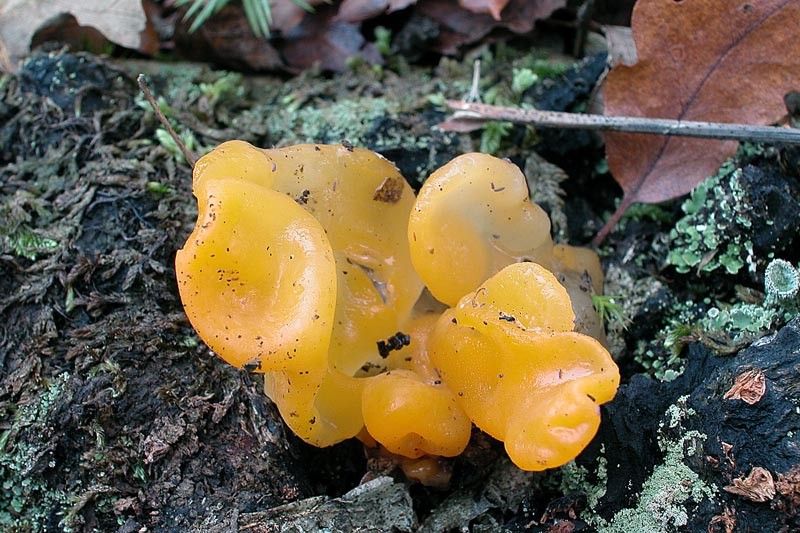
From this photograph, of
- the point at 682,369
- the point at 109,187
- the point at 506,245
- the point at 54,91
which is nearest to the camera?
the point at 682,369

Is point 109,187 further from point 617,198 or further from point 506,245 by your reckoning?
point 617,198

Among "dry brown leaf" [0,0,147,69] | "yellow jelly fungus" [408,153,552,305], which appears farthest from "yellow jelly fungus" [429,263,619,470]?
"dry brown leaf" [0,0,147,69]

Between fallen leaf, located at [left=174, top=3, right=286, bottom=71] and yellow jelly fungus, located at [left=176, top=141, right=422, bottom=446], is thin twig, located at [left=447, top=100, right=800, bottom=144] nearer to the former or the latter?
yellow jelly fungus, located at [left=176, top=141, right=422, bottom=446]

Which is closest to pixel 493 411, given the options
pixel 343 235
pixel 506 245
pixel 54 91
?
pixel 506 245

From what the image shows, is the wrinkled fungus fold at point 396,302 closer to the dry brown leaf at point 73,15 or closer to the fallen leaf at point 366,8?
the fallen leaf at point 366,8

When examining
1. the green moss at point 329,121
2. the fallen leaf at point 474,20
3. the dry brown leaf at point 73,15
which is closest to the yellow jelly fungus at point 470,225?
the green moss at point 329,121

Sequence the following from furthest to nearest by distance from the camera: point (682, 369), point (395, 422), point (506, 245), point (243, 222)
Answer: point (506, 245)
point (682, 369)
point (395, 422)
point (243, 222)
